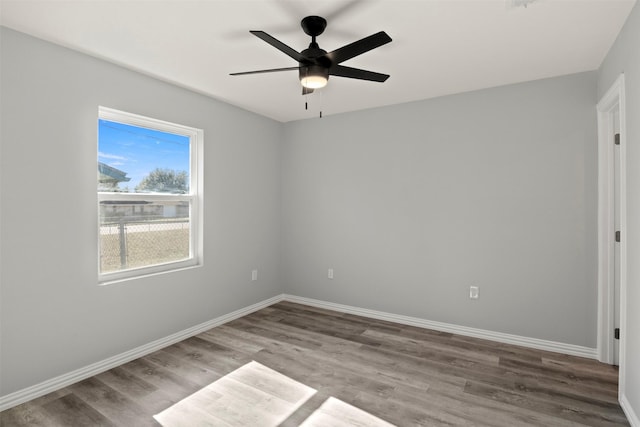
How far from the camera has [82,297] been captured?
2.61 m

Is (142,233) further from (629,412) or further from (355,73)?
(629,412)

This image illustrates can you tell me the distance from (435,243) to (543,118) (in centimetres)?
157

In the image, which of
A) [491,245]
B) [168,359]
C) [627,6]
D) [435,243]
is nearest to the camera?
[627,6]

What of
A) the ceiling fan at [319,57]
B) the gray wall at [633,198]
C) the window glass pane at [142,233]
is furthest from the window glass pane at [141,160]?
the gray wall at [633,198]

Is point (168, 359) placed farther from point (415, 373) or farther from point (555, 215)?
point (555, 215)

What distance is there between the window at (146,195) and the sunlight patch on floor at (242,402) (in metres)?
1.32

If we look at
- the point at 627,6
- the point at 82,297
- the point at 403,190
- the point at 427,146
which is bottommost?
the point at 82,297

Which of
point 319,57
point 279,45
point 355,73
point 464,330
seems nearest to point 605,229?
point 464,330

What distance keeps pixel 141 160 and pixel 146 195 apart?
1.10 feet

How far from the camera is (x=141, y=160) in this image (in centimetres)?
314

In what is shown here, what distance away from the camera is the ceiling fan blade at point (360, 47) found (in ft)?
6.03

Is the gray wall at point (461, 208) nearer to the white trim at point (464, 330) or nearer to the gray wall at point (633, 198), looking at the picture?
the white trim at point (464, 330)

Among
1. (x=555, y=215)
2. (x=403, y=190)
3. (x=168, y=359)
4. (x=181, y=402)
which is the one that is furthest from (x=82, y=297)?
(x=555, y=215)

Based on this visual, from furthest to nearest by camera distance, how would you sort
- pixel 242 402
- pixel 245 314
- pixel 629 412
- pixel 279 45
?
pixel 245 314, pixel 242 402, pixel 629 412, pixel 279 45
